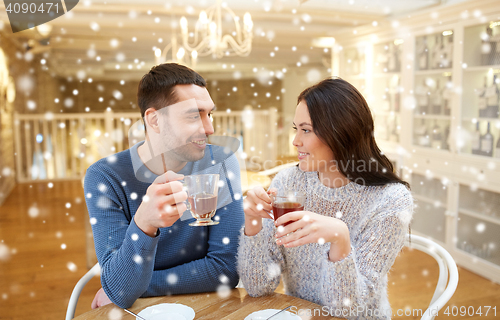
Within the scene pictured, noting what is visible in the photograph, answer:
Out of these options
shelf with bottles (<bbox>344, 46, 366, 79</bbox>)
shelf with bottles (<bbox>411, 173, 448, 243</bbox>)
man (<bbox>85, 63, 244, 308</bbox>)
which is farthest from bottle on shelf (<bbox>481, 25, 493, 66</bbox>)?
man (<bbox>85, 63, 244, 308</bbox>)

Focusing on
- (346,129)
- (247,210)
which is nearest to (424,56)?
(346,129)

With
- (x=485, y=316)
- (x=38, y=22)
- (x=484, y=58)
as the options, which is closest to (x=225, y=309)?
(x=485, y=316)

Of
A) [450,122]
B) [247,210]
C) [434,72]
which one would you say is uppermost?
[434,72]

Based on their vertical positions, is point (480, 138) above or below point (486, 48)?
below

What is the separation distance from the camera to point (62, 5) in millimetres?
3773

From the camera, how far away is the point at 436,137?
9.78 ft

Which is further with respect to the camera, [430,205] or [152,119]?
[430,205]

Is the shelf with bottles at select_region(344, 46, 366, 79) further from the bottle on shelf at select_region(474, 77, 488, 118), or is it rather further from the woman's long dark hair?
the woman's long dark hair

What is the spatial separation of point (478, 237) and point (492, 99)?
36.7 inches

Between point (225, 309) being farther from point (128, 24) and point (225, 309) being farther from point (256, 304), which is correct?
point (128, 24)

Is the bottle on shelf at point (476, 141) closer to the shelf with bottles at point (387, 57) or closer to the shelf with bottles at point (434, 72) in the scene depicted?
the shelf with bottles at point (434, 72)

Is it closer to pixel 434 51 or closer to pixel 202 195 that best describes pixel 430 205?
pixel 434 51

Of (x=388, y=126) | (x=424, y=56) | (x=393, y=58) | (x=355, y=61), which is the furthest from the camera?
(x=355, y=61)

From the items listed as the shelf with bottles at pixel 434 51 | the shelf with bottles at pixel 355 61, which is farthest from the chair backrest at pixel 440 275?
the shelf with bottles at pixel 355 61
